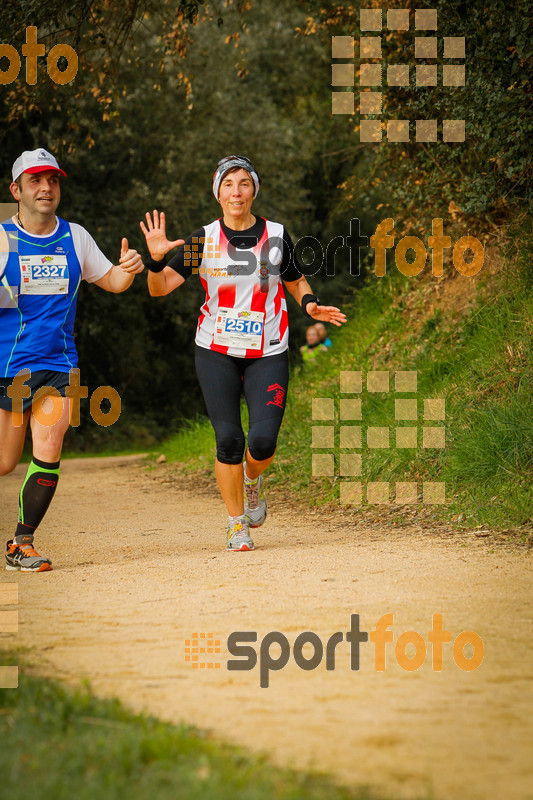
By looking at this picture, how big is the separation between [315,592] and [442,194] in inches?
250

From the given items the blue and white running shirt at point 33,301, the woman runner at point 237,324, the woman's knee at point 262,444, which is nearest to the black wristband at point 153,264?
the woman runner at point 237,324

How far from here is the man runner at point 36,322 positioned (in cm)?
575

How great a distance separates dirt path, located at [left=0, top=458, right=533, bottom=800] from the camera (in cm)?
270

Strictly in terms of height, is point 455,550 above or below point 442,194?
below

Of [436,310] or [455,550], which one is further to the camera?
[436,310]

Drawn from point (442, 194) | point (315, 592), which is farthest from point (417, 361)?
point (315, 592)

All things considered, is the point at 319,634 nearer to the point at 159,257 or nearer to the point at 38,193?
the point at 159,257

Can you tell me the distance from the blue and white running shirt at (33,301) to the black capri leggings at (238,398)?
35.4 inches

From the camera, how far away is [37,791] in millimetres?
2355

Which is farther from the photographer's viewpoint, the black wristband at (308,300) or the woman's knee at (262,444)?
the black wristband at (308,300)

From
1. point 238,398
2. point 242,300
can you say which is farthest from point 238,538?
point 242,300

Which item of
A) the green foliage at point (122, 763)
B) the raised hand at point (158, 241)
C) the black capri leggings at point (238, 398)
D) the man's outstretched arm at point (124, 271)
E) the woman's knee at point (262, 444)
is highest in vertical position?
the raised hand at point (158, 241)

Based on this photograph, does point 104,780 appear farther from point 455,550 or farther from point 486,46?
point 486,46

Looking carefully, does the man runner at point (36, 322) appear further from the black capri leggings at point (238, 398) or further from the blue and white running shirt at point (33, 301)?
the black capri leggings at point (238, 398)
